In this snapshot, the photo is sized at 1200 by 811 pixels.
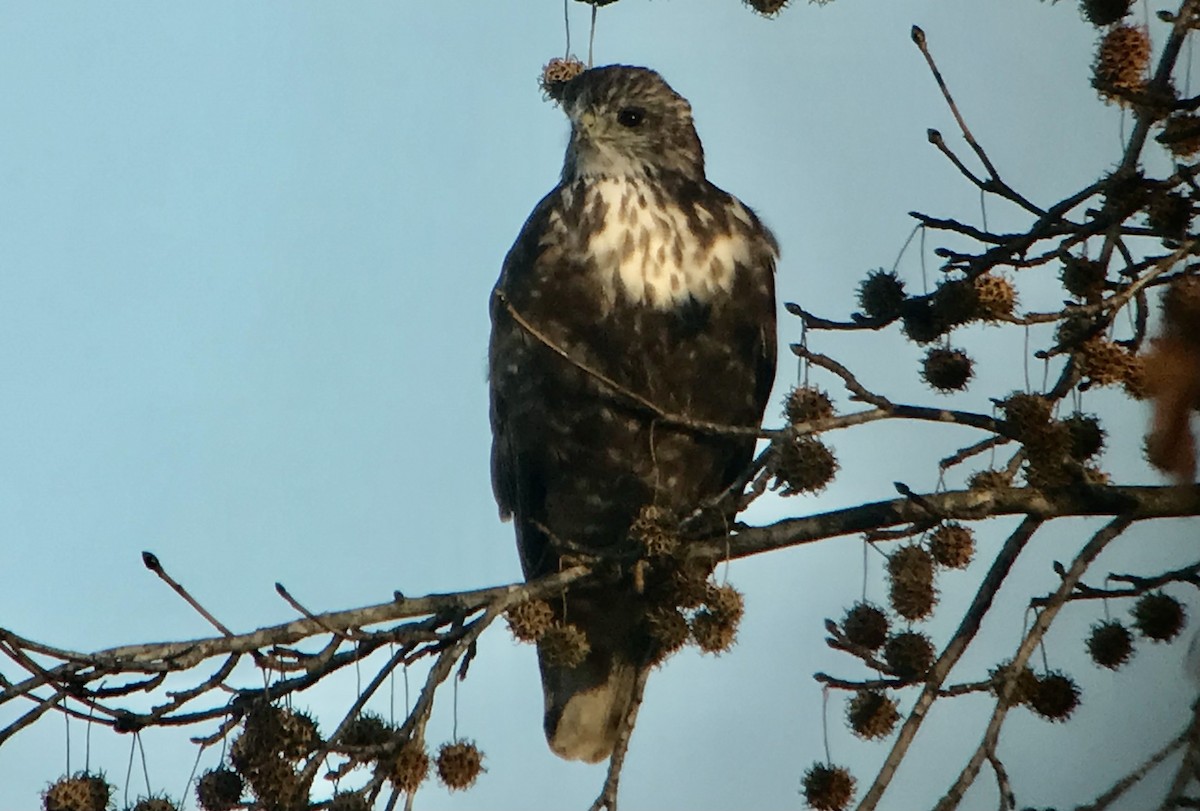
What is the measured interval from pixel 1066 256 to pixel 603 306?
158 centimetres

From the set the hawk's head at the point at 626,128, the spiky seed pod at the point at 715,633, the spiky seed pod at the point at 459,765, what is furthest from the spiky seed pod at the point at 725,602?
the hawk's head at the point at 626,128

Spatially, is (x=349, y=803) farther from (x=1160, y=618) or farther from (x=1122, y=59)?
(x=1122, y=59)

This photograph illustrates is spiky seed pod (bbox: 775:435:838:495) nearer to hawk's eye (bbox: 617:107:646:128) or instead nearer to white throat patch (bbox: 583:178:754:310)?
white throat patch (bbox: 583:178:754:310)

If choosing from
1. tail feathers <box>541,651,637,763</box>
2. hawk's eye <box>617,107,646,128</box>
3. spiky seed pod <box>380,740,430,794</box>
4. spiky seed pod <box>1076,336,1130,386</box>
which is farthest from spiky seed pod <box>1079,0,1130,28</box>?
tail feathers <box>541,651,637,763</box>

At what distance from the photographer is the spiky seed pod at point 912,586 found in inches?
136

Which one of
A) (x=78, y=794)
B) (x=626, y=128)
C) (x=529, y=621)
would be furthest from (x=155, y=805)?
(x=626, y=128)

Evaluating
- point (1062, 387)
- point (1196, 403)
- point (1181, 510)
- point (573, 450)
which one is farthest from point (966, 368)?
point (573, 450)

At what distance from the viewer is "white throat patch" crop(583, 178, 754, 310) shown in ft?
15.6

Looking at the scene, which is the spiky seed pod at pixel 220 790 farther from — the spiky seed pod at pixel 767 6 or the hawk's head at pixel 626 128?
the hawk's head at pixel 626 128

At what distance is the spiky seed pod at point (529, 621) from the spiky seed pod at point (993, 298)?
42.1 inches

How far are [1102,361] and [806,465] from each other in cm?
62

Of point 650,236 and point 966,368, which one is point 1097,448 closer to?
point 966,368

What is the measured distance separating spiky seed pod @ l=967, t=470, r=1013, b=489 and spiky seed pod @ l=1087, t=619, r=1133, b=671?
1.18 ft

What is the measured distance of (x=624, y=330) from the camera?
15.5 feet
